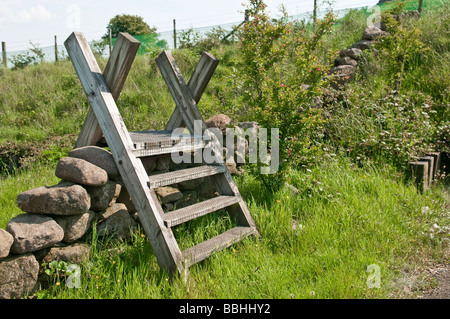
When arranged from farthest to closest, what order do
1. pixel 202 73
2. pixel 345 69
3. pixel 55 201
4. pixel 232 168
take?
pixel 345 69
pixel 232 168
pixel 202 73
pixel 55 201

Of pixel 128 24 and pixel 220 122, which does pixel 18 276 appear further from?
pixel 128 24

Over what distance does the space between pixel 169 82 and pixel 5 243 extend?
2.27 meters

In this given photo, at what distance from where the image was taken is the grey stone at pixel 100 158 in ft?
10.2

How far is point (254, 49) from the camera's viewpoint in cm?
398

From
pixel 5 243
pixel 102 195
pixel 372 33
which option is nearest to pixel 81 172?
pixel 102 195

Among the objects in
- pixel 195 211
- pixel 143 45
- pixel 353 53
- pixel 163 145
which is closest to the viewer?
pixel 195 211

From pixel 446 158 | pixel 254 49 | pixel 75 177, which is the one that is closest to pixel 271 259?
pixel 75 177

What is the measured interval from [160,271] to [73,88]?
28.0 feet

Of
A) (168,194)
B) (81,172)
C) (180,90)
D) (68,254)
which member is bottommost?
(68,254)

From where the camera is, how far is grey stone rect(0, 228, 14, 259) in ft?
7.47

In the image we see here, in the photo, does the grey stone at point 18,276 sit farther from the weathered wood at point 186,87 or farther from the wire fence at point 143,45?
the wire fence at point 143,45

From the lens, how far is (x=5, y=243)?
229 centimetres

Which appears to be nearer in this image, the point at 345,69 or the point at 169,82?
the point at 169,82
